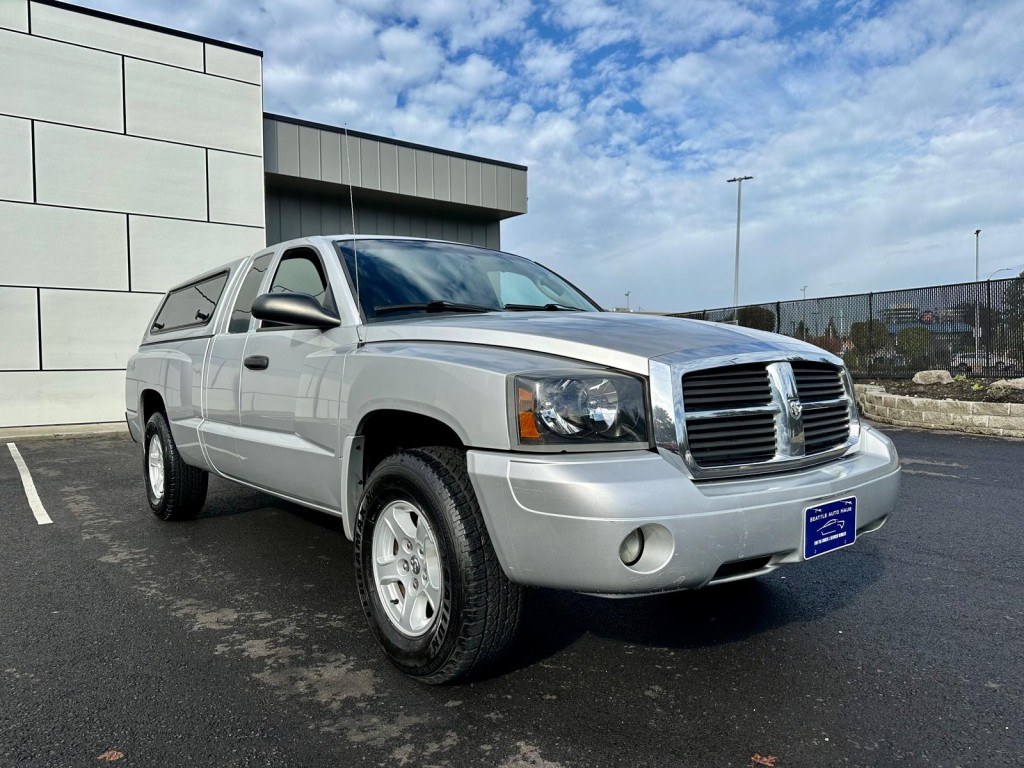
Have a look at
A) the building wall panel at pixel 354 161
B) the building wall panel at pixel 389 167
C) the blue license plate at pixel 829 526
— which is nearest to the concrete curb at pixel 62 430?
the building wall panel at pixel 354 161

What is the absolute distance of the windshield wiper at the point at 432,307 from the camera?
3.47 metres

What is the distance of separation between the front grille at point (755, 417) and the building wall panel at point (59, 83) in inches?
496

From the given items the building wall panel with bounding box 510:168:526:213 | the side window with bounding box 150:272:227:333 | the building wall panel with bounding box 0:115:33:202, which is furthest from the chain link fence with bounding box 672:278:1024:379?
the building wall panel with bounding box 0:115:33:202

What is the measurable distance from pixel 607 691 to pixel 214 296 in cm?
370

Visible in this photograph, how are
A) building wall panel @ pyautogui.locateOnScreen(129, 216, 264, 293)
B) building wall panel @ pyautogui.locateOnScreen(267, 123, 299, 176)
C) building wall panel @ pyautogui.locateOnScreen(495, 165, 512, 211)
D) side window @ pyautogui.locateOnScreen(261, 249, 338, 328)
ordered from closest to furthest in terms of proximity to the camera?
1. side window @ pyautogui.locateOnScreen(261, 249, 338, 328)
2. building wall panel @ pyautogui.locateOnScreen(129, 216, 264, 293)
3. building wall panel @ pyautogui.locateOnScreen(267, 123, 299, 176)
4. building wall panel @ pyautogui.locateOnScreen(495, 165, 512, 211)

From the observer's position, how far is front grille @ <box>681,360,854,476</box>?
8.35 feet

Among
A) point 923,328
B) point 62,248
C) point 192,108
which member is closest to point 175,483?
point 62,248

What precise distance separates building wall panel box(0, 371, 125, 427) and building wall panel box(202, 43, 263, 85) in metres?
5.55

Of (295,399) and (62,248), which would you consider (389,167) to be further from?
(295,399)

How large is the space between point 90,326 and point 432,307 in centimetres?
1064

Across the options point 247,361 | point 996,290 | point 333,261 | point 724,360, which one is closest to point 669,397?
point 724,360

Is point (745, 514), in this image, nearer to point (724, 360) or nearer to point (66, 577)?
point (724, 360)

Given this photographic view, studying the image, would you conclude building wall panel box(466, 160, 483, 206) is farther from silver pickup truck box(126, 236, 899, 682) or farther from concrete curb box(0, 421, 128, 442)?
silver pickup truck box(126, 236, 899, 682)

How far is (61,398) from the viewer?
38.7 feet
